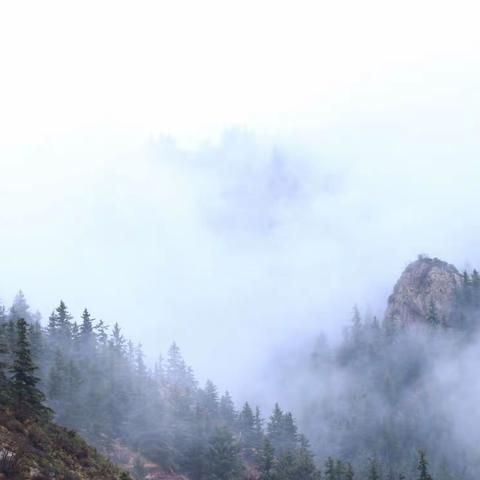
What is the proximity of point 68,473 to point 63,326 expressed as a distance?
334ft

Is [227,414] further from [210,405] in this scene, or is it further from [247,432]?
[247,432]

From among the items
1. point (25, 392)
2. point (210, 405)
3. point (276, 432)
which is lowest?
point (25, 392)

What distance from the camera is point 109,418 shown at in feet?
366

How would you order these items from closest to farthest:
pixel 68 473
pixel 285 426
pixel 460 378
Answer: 1. pixel 68 473
2. pixel 285 426
3. pixel 460 378

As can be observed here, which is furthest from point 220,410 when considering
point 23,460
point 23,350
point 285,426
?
point 23,460

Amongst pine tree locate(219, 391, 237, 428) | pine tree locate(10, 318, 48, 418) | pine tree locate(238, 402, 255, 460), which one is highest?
pine tree locate(219, 391, 237, 428)

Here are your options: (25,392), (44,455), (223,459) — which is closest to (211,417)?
(223,459)

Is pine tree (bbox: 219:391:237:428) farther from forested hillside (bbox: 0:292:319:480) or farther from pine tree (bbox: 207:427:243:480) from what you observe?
pine tree (bbox: 207:427:243:480)

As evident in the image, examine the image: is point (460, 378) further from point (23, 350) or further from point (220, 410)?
point (23, 350)

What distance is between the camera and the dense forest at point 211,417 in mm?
98062

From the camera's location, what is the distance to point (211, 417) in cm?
13375

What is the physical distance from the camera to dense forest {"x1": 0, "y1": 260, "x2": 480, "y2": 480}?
3861 inches

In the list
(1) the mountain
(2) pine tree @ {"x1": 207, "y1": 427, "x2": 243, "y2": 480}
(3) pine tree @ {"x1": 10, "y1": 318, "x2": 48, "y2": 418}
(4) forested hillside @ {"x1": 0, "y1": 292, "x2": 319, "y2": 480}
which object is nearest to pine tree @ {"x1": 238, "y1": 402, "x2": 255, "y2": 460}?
(4) forested hillside @ {"x1": 0, "y1": 292, "x2": 319, "y2": 480}

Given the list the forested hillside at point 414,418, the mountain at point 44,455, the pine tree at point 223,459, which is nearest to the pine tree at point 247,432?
the pine tree at point 223,459
